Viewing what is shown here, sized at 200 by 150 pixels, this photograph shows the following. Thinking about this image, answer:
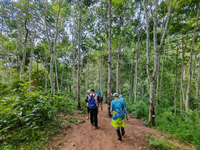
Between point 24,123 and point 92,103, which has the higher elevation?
point 92,103

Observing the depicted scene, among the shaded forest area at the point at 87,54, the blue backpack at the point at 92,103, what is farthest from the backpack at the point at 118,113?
the shaded forest area at the point at 87,54

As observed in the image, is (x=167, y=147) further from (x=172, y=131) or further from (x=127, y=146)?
(x=172, y=131)

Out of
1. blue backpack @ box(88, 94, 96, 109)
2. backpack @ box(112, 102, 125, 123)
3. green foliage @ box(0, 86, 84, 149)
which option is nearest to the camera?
green foliage @ box(0, 86, 84, 149)

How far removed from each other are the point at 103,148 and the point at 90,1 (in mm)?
11976

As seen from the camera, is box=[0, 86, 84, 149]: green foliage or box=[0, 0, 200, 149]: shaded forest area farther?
box=[0, 0, 200, 149]: shaded forest area

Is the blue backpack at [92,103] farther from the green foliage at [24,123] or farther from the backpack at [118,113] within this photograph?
the green foliage at [24,123]

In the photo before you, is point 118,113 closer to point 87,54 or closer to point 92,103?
point 92,103

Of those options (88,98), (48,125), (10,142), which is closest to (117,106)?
(88,98)

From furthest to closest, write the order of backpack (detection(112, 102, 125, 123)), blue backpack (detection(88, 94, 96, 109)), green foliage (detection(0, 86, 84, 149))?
blue backpack (detection(88, 94, 96, 109)) → backpack (detection(112, 102, 125, 123)) → green foliage (detection(0, 86, 84, 149))

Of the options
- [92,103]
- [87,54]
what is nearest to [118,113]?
[92,103]

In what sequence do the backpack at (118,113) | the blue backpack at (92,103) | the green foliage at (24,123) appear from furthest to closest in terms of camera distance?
the blue backpack at (92,103) → the backpack at (118,113) → the green foliage at (24,123)

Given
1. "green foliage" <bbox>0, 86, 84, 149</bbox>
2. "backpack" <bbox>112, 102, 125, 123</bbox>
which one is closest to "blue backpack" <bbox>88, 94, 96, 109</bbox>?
"backpack" <bbox>112, 102, 125, 123</bbox>

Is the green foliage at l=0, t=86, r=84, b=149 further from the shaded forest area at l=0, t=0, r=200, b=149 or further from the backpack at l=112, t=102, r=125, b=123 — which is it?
the backpack at l=112, t=102, r=125, b=123

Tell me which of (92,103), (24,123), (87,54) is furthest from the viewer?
(87,54)
